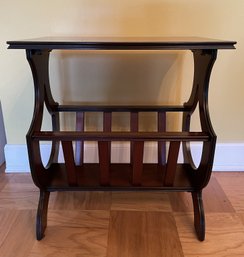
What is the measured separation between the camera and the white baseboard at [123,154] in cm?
141

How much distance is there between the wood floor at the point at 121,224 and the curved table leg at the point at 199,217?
3cm

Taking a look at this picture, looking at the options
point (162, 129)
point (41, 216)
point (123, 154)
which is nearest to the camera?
point (41, 216)

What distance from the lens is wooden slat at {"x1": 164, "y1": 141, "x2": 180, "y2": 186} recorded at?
2.88 feet

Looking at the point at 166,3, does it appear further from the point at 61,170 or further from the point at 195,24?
the point at 61,170

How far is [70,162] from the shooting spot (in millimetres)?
906

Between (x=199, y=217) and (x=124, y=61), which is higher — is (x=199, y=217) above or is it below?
below

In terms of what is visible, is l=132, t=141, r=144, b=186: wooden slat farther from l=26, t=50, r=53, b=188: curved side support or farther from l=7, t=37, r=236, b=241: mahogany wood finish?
l=26, t=50, r=53, b=188: curved side support

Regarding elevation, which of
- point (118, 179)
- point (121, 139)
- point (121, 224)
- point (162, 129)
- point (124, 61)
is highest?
point (124, 61)

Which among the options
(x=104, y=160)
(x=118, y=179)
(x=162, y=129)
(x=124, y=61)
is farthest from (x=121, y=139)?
(x=124, y=61)

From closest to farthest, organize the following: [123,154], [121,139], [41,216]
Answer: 1. [121,139]
2. [41,216]
3. [123,154]

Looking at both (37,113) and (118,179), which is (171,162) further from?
(37,113)

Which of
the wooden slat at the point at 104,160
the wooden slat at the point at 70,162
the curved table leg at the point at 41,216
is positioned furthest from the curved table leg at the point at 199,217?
the curved table leg at the point at 41,216

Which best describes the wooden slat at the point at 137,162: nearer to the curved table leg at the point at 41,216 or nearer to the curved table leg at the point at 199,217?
the curved table leg at the point at 199,217

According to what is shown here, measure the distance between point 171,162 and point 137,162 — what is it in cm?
12
